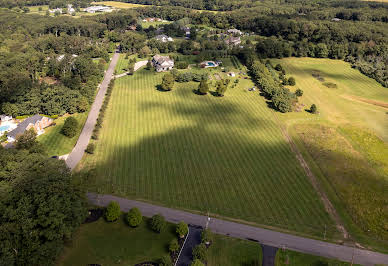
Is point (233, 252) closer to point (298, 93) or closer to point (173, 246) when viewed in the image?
point (173, 246)

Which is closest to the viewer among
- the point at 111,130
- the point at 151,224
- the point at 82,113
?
the point at 151,224

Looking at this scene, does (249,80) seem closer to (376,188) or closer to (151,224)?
(376,188)

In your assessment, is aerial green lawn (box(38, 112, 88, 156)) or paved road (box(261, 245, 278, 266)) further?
aerial green lawn (box(38, 112, 88, 156))

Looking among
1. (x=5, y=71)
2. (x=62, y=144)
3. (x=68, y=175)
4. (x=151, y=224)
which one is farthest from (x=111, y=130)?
(x=5, y=71)

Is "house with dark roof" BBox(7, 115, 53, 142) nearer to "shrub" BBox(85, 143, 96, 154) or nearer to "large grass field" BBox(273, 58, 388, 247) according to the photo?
"shrub" BBox(85, 143, 96, 154)

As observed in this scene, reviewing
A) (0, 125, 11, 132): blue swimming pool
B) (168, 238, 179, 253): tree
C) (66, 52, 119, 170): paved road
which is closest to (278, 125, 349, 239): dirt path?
(168, 238, 179, 253): tree

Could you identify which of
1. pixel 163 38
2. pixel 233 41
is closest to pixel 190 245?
pixel 233 41

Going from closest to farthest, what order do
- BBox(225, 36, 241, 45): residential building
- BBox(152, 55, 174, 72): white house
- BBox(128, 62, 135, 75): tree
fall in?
BBox(128, 62, 135, 75): tree < BBox(152, 55, 174, 72): white house < BBox(225, 36, 241, 45): residential building

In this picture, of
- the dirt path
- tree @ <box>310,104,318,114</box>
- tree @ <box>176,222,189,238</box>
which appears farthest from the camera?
tree @ <box>310,104,318,114</box>
